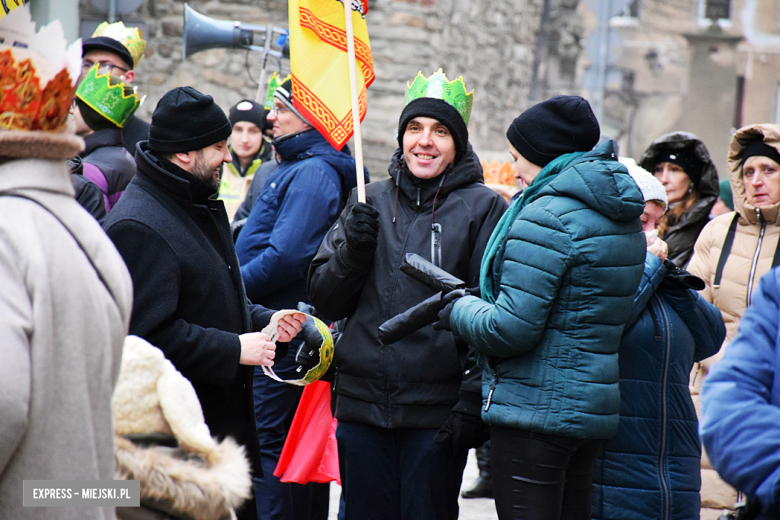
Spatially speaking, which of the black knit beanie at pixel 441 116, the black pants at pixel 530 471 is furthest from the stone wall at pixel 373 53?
the black pants at pixel 530 471

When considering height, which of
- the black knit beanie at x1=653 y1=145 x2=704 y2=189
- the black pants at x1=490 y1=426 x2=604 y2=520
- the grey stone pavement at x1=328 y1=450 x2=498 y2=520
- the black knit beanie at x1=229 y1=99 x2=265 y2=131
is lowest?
the grey stone pavement at x1=328 y1=450 x2=498 y2=520

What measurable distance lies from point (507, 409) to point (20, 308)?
175 cm

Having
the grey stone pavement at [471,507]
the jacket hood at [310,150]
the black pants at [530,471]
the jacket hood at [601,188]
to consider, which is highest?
the jacket hood at [601,188]

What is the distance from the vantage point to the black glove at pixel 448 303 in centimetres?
311

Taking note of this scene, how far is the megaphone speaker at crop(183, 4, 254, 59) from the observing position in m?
7.67

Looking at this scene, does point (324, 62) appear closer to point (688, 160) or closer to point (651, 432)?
point (651, 432)

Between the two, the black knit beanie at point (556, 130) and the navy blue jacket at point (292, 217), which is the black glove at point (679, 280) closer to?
the black knit beanie at point (556, 130)

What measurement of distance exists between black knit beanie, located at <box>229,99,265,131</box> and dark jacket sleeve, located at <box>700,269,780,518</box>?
5.31 metres

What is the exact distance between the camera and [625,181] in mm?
2969

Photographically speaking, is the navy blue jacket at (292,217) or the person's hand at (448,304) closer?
the person's hand at (448,304)

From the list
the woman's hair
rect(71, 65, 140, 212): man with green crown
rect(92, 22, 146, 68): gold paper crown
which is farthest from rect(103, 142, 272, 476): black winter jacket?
rect(92, 22, 146, 68): gold paper crown

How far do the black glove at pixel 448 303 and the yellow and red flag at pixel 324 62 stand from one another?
0.96m

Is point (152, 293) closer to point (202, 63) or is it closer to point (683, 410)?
point (683, 410)

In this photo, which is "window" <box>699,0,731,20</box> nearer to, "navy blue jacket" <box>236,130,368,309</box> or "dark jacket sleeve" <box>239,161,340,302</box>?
"navy blue jacket" <box>236,130,368,309</box>
